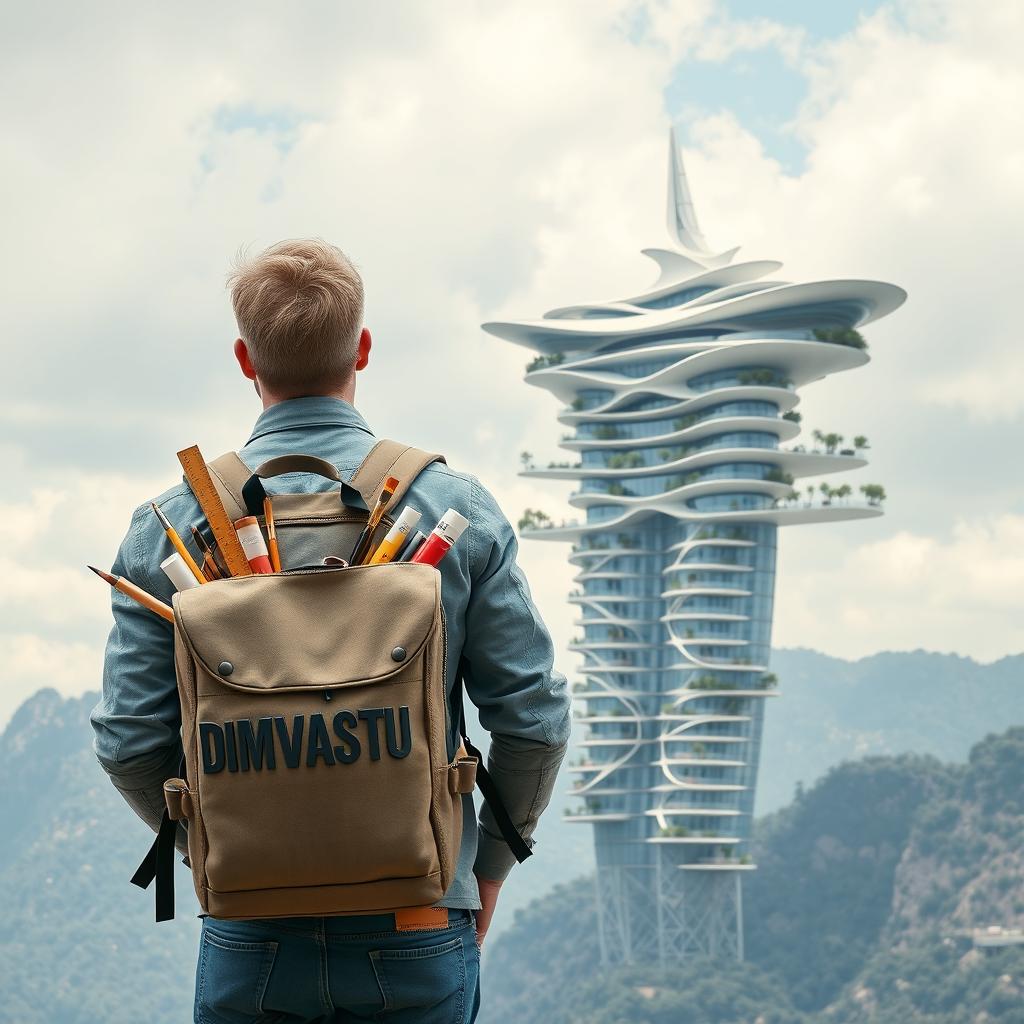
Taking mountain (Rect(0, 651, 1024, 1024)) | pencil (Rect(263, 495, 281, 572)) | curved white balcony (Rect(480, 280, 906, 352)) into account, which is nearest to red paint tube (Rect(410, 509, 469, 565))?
pencil (Rect(263, 495, 281, 572))

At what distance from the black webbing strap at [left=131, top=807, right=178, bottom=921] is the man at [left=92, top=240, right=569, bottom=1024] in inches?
3.0

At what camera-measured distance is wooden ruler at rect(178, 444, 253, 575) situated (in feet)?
8.31

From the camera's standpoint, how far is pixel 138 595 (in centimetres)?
250

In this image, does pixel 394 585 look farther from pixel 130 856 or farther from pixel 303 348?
pixel 130 856

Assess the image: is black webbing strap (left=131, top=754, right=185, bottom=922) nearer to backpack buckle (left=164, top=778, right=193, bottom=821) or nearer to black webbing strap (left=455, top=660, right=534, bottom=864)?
backpack buckle (left=164, top=778, right=193, bottom=821)

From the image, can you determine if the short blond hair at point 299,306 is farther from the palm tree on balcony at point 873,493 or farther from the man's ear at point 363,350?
the palm tree on balcony at point 873,493

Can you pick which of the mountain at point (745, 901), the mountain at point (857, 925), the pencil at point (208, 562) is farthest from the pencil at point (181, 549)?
the mountain at point (745, 901)

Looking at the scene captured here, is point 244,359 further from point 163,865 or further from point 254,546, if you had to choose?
point 163,865

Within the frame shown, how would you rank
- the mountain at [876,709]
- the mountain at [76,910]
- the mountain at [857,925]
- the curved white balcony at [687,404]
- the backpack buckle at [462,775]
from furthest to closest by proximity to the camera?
the mountain at [876,709]
the mountain at [76,910]
the mountain at [857,925]
the curved white balcony at [687,404]
the backpack buckle at [462,775]

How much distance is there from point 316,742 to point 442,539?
0.37 meters

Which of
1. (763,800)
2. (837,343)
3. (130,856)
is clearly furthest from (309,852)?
(763,800)

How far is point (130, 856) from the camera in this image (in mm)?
117438

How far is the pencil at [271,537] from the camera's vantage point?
2508mm

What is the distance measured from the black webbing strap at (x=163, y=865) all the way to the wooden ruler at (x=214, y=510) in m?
0.39
